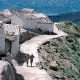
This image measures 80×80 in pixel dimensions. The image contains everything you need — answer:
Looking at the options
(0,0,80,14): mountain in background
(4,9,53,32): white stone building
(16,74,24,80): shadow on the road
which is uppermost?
(0,0,80,14): mountain in background

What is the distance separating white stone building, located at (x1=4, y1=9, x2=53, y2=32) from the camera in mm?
59094

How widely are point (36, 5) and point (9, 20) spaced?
8680cm

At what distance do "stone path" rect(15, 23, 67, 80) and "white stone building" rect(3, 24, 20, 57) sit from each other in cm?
184

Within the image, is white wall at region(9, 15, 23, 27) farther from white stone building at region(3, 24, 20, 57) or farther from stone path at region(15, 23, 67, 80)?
white stone building at region(3, 24, 20, 57)

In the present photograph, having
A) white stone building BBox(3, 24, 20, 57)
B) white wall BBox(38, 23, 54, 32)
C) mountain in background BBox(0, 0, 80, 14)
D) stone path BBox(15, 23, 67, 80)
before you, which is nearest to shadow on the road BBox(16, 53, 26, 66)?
white stone building BBox(3, 24, 20, 57)

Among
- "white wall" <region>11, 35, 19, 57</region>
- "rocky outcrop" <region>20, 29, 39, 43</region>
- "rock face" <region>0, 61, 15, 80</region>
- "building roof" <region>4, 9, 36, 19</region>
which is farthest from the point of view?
"building roof" <region>4, 9, 36, 19</region>

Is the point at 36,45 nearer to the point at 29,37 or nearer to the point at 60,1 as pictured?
the point at 29,37

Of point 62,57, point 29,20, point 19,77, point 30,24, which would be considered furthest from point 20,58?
point 30,24

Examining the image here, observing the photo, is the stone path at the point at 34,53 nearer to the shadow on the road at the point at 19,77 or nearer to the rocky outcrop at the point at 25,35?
the shadow on the road at the point at 19,77

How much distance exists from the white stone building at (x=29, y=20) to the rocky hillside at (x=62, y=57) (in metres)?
2.93

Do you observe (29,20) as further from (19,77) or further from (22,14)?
(19,77)

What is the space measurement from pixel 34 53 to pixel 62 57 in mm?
4250

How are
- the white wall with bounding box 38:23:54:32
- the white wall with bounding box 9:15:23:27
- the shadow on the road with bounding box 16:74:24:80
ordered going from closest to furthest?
the shadow on the road with bounding box 16:74:24:80, the white wall with bounding box 9:15:23:27, the white wall with bounding box 38:23:54:32

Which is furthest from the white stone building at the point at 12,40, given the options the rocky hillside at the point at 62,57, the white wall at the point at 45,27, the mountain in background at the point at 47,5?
the mountain in background at the point at 47,5
